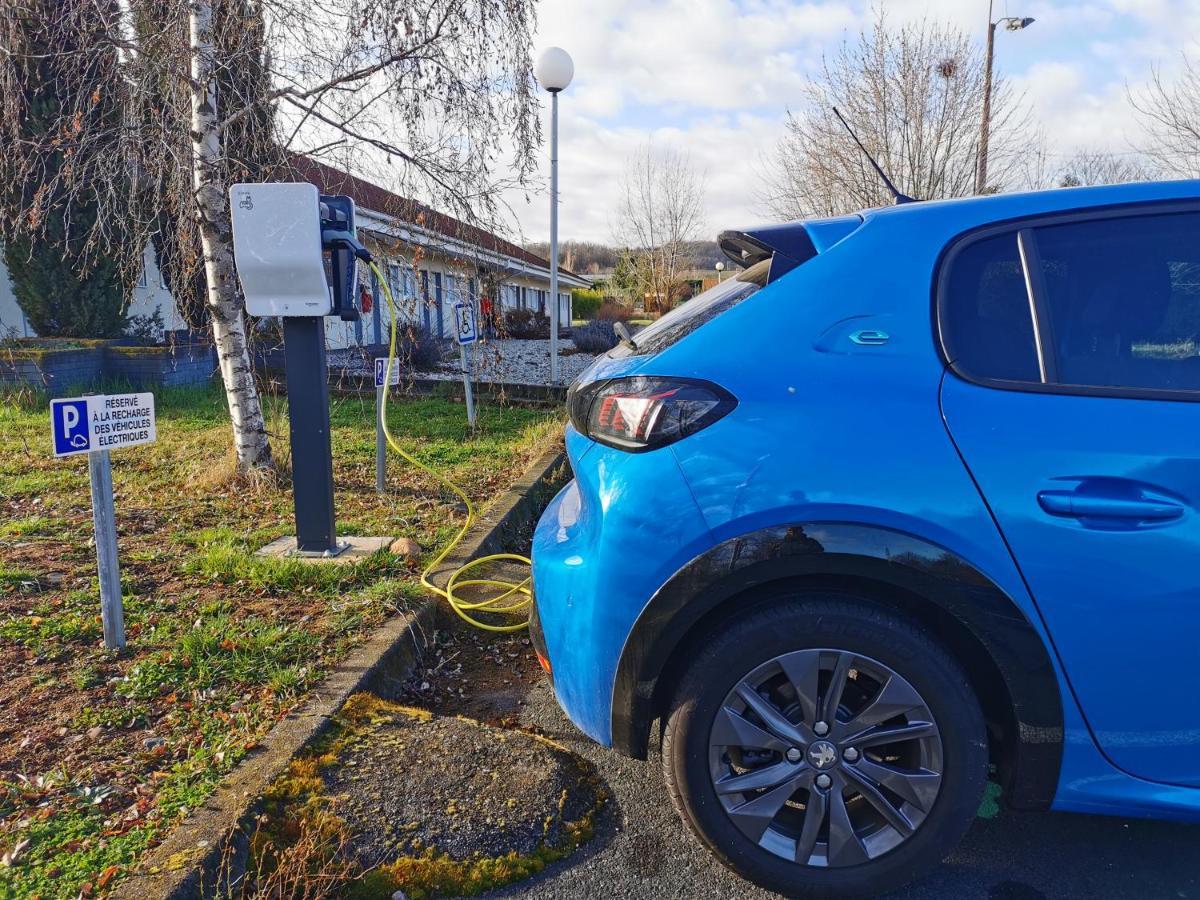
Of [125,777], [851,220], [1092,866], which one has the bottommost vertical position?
[1092,866]

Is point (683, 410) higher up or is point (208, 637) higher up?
point (683, 410)

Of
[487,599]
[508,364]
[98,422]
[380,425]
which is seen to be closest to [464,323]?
[380,425]

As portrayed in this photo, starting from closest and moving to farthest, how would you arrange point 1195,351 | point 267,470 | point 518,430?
point 1195,351 < point 267,470 < point 518,430

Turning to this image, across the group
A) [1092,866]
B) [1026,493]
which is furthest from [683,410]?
[1092,866]

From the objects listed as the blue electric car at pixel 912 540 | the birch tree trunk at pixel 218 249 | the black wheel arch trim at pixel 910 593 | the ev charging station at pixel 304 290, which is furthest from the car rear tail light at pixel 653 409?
the birch tree trunk at pixel 218 249

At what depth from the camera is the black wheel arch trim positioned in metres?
2.02

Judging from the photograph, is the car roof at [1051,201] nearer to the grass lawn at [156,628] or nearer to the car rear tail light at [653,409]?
the car rear tail light at [653,409]

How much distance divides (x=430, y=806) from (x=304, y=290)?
2.89 m

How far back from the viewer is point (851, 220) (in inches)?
92.9

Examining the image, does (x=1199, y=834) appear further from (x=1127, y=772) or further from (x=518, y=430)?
(x=518, y=430)

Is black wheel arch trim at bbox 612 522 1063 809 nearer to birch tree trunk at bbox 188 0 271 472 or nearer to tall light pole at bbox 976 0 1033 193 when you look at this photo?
birch tree trunk at bbox 188 0 271 472

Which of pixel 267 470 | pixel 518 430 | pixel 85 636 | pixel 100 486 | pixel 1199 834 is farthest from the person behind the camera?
pixel 518 430

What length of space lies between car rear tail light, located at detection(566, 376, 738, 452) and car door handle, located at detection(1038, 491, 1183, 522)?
81 cm

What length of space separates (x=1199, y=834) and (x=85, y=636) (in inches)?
168
